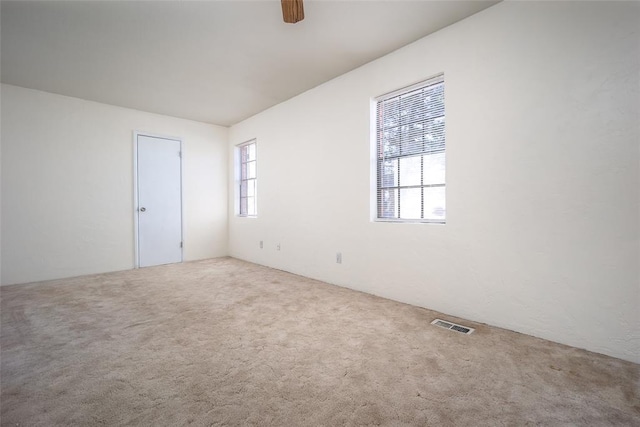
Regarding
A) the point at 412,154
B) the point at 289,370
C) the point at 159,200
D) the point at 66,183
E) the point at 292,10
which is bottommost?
the point at 289,370

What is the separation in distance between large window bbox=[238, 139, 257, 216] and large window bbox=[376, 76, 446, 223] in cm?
285

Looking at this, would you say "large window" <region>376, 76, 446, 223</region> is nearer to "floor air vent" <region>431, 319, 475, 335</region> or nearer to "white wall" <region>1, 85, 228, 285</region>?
"floor air vent" <region>431, 319, 475, 335</region>

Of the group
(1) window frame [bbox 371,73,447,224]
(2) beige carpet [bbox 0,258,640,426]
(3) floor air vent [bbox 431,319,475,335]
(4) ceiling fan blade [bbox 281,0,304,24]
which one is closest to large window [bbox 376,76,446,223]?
(1) window frame [bbox 371,73,447,224]

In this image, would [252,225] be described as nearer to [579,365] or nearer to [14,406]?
[14,406]

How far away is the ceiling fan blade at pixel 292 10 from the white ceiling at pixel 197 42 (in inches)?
13.0

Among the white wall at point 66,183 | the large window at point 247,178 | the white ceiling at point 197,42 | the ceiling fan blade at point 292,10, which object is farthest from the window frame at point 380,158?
the white wall at point 66,183

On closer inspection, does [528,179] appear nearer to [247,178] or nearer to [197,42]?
[197,42]

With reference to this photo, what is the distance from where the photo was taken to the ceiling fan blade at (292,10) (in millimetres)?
1926

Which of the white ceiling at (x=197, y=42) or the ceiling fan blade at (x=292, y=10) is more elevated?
the white ceiling at (x=197, y=42)

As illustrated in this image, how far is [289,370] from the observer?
173cm

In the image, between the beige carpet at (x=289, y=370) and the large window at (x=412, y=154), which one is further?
the large window at (x=412, y=154)

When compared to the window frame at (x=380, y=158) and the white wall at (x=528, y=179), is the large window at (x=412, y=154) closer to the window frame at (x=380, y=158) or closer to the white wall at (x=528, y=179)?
the window frame at (x=380, y=158)

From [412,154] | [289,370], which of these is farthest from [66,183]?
[412,154]

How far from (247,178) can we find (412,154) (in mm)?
3617
